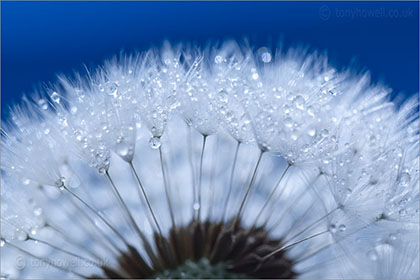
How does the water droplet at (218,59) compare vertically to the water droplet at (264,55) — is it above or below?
below

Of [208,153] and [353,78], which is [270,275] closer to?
[208,153]

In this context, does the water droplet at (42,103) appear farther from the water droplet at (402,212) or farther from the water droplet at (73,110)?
the water droplet at (402,212)

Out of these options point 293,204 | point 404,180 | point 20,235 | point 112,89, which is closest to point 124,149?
point 112,89

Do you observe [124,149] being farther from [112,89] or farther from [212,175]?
[212,175]

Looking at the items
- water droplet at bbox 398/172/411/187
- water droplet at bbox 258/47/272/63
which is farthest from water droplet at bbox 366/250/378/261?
water droplet at bbox 258/47/272/63

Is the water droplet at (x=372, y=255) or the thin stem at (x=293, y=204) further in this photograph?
the thin stem at (x=293, y=204)

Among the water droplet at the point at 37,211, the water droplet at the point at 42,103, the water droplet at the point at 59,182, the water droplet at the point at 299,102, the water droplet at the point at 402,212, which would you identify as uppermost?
the water droplet at the point at 42,103

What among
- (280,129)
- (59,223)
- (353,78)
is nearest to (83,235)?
(59,223)

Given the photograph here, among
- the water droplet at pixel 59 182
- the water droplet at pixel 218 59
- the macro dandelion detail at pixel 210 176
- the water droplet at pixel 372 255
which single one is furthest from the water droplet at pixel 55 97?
the water droplet at pixel 372 255

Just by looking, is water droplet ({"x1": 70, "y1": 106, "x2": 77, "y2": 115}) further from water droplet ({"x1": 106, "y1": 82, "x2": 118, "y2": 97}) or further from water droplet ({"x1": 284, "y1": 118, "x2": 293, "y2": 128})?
water droplet ({"x1": 284, "y1": 118, "x2": 293, "y2": 128})
